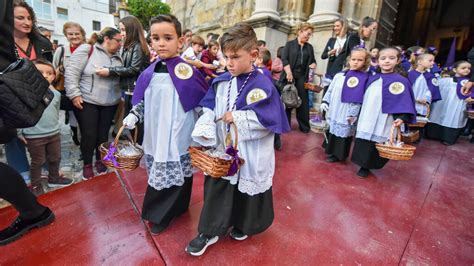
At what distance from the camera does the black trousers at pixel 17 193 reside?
1.75m

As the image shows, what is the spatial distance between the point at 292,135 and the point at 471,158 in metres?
3.26

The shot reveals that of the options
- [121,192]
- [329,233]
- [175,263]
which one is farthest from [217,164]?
[121,192]

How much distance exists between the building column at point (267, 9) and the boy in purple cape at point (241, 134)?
229 inches

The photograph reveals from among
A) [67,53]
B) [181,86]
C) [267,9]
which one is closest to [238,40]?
[181,86]

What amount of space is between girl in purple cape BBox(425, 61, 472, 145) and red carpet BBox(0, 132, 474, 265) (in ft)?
8.87

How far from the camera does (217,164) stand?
Answer: 1425 mm

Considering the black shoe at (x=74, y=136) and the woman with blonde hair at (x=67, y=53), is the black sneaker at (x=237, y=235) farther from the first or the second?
the black shoe at (x=74, y=136)

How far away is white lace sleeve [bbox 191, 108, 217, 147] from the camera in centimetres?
Result: 159

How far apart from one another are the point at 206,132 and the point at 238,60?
0.51 m

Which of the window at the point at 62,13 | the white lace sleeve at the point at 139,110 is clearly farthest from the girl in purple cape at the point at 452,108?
the window at the point at 62,13

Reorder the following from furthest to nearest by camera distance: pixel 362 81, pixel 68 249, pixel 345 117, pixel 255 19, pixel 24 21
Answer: pixel 255 19 < pixel 345 117 < pixel 362 81 < pixel 24 21 < pixel 68 249

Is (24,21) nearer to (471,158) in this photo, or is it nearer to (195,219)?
(195,219)

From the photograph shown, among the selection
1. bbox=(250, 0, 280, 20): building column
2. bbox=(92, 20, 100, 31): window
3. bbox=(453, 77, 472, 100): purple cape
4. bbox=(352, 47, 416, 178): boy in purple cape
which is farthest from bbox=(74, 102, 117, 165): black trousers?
bbox=(92, 20, 100, 31): window

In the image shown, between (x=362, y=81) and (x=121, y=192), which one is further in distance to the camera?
(x=362, y=81)
